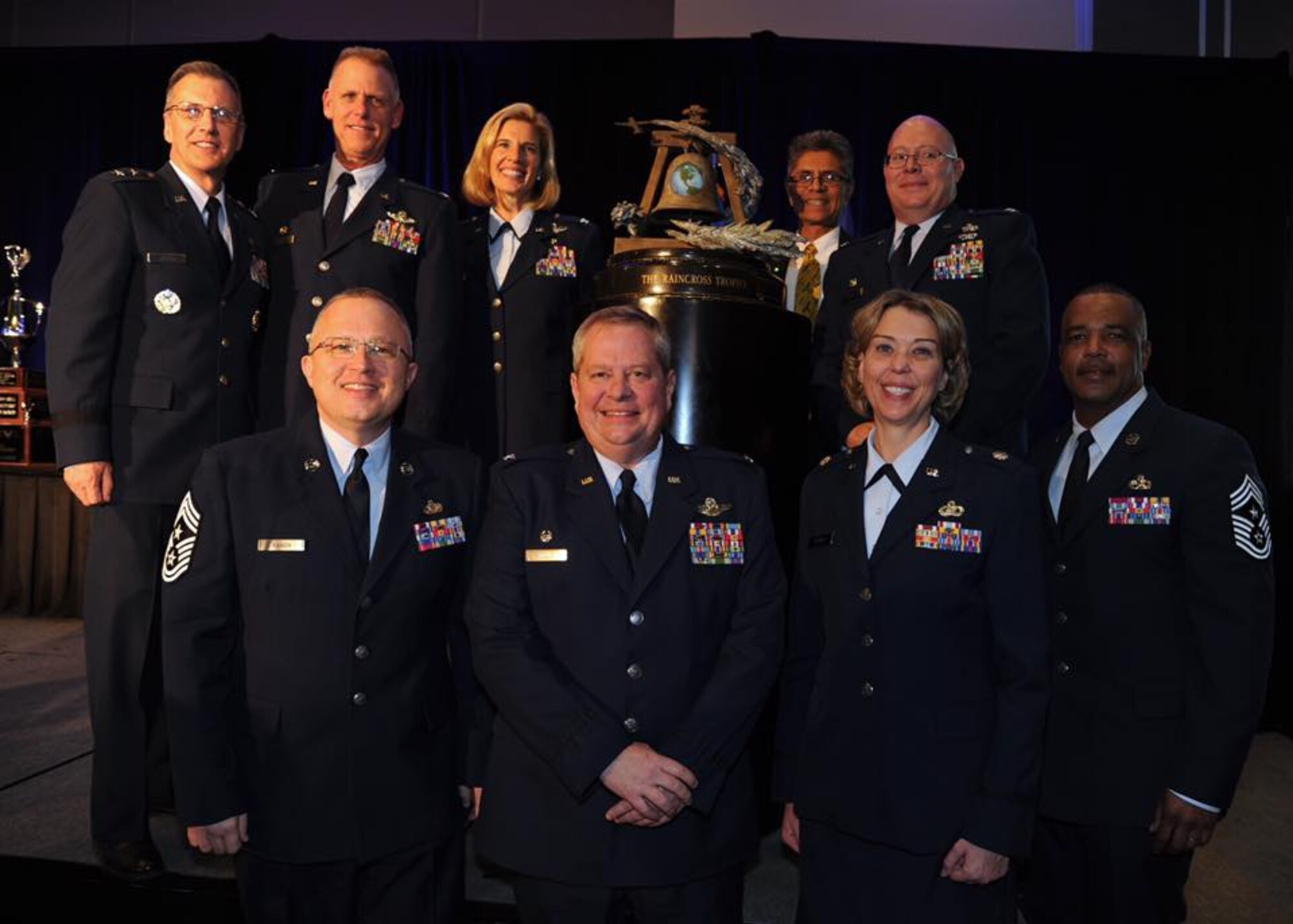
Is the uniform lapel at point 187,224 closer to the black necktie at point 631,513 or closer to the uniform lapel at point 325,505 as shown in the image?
the uniform lapel at point 325,505

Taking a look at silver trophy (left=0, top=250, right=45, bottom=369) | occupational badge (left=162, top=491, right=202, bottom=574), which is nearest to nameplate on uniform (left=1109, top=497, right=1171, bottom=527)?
occupational badge (left=162, top=491, right=202, bottom=574)

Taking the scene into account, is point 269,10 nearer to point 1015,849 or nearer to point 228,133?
point 228,133

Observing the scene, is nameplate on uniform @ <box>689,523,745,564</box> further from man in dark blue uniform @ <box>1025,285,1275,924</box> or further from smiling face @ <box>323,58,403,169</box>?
smiling face @ <box>323,58,403,169</box>

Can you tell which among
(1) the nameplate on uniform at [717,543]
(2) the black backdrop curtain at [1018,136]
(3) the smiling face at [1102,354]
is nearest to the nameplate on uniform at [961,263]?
(3) the smiling face at [1102,354]

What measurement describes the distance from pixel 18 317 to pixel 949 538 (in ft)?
22.3

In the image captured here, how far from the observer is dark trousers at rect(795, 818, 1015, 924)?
171 cm

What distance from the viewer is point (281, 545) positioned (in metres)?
1.77

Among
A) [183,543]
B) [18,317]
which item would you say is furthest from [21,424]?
[183,543]

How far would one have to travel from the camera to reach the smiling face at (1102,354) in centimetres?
217

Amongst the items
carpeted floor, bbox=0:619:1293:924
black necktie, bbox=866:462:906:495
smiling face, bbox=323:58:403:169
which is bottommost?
carpeted floor, bbox=0:619:1293:924

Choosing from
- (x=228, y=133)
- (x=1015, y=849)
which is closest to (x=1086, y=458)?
(x=1015, y=849)

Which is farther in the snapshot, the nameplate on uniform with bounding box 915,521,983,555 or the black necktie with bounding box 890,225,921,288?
the black necktie with bounding box 890,225,921,288

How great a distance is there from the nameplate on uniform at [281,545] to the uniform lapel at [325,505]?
31mm

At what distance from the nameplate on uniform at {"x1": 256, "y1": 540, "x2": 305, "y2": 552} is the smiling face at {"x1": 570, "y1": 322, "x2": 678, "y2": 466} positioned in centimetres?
52
